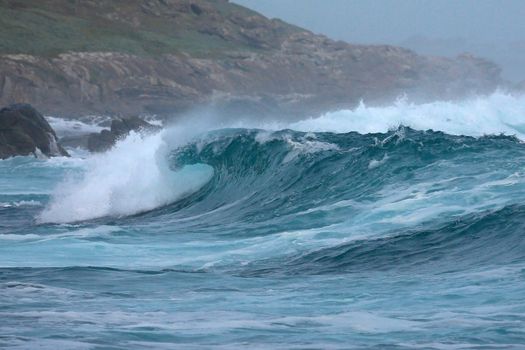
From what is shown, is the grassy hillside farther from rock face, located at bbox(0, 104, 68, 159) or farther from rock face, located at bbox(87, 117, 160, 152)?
rock face, located at bbox(0, 104, 68, 159)

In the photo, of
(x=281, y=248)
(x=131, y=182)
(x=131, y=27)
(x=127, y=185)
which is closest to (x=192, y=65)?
(x=131, y=27)

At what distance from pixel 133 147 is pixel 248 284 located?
39.6 feet

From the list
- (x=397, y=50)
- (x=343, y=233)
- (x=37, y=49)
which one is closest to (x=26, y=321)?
(x=343, y=233)

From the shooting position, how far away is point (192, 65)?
7294cm

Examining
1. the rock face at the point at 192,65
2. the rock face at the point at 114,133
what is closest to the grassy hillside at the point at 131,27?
the rock face at the point at 192,65

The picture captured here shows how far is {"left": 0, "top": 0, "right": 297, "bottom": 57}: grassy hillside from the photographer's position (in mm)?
70188

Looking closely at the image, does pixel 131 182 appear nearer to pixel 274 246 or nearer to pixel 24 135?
pixel 274 246

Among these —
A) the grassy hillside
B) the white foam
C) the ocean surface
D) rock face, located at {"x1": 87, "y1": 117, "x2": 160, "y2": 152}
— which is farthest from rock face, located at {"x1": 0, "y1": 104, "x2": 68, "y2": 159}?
the grassy hillside

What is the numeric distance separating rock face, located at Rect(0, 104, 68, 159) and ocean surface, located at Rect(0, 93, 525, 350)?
34.4 ft

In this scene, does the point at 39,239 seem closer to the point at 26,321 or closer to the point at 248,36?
the point at 26,321

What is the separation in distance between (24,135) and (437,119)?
43.1 feet

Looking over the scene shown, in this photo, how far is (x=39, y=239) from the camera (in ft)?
45.5

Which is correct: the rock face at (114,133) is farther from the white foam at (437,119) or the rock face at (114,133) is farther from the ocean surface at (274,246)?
the ocean surface at (274,246)

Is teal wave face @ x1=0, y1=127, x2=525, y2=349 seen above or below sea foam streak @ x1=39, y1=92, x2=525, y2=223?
below
